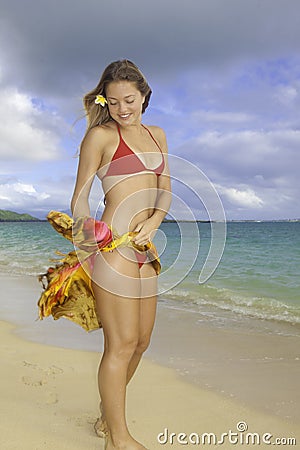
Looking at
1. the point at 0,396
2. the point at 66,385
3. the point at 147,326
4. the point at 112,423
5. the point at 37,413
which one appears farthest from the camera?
the point at 66,385

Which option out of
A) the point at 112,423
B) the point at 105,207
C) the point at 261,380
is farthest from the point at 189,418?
the point at 105,207

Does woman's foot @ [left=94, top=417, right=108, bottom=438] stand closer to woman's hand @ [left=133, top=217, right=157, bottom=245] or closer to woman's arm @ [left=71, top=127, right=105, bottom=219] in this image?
woman's hand @ [left=133, top=217, right=157, bottom=245]

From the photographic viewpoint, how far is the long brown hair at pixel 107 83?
105 inches

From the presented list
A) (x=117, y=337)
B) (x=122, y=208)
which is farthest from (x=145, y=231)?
(x=117, y=337)

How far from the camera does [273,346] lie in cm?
544

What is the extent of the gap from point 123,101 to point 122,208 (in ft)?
1.84

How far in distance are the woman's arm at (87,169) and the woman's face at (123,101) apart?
0.16m

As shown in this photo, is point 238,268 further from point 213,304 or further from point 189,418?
point 189,418

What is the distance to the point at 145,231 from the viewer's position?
8.67 ft

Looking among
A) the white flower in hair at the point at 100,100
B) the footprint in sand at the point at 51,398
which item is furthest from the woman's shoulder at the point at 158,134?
the footprint in sand at the point at 51,398

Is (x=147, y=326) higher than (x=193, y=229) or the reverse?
the reverse

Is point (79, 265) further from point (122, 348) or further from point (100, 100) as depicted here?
point (100, 100)

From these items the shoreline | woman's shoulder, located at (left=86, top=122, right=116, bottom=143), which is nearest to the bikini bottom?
woman's shoulder, located at (left=86, top=122, right=116, bottom=143)

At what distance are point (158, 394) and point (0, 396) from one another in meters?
1.10
